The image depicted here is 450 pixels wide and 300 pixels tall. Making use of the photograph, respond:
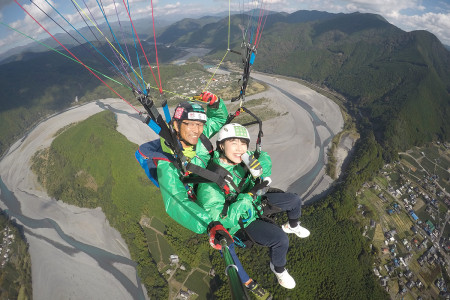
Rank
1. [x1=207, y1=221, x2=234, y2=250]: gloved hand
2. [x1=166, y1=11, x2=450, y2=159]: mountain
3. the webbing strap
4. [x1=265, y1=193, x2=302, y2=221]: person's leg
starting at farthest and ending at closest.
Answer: [x1=166, y1=11, x2=450, y2=159]: mountain
[x1=265, y1=193, x2=302, y2=221]: person's leg
the webbing strap
[x1=207, y1=221, x2=234, y2=250]: gloved hand

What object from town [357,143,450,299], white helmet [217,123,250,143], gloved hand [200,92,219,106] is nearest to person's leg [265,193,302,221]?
white helmet [217,123,250,143]

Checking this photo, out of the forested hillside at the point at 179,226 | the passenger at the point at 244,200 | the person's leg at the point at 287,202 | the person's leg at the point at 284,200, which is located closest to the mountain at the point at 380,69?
the forested hillside at the point at 179,226

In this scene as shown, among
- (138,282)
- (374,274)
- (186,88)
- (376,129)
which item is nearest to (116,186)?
(138,282)

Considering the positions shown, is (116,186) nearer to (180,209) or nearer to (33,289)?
(33,289)

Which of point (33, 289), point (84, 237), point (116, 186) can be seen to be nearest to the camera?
point (33, 289)

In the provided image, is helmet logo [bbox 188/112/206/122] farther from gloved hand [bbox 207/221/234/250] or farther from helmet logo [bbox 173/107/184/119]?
gloved hand [bbox 207/221/234/250]

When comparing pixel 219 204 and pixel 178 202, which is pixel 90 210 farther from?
pixel 219 204
